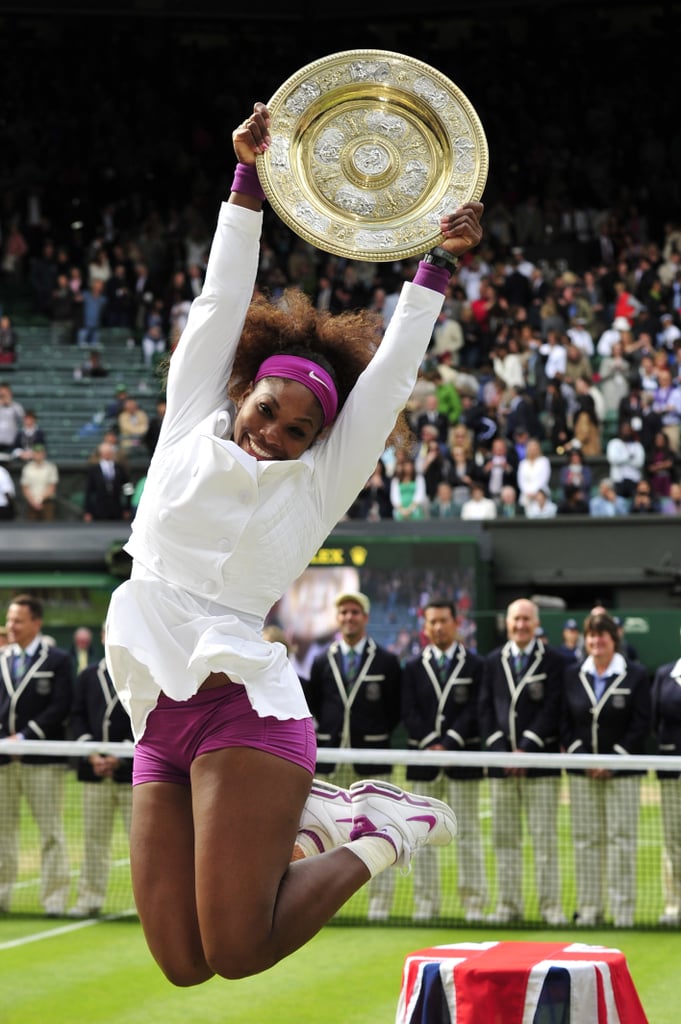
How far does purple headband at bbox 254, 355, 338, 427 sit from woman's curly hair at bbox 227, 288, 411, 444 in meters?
0.08

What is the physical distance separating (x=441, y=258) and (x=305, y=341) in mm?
488

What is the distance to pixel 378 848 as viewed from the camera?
4.62 m

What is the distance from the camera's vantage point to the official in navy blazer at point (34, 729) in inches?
379

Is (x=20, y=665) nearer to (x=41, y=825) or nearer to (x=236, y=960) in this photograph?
(x=41, y=825)

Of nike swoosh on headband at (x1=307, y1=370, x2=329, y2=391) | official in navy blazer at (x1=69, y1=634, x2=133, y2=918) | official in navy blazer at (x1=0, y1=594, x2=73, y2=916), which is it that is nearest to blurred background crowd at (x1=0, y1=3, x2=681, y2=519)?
official in navy blazer at (x1=69, y1=634, x2=133, y2=918)

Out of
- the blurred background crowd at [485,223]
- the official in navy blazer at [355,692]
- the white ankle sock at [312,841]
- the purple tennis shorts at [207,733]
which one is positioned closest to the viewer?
the purple tennis shorts at [207,733]

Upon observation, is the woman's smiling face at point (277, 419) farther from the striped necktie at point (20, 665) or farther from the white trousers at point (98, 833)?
the striped necktie at point (20, 665)

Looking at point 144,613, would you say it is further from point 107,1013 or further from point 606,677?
point 606,677

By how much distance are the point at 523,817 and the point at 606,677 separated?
1079 millimetres

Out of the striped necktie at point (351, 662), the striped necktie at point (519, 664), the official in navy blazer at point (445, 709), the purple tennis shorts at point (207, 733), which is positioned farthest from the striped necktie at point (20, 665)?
the purple tennis shorts at point (207, 733)

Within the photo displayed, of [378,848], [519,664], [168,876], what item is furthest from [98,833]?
[168,876]

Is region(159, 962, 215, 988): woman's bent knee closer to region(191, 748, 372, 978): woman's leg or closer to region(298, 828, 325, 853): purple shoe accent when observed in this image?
region(191, 748, 372, 978): woman's leg

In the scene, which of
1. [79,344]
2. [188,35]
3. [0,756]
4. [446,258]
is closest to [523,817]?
[0,756]

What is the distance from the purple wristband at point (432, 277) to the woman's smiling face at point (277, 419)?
49cm
